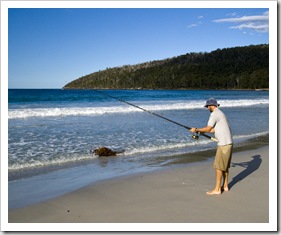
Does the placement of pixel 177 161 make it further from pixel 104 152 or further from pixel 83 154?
pixel 83 154

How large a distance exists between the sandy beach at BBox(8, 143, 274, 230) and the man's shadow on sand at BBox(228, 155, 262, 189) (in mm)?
19

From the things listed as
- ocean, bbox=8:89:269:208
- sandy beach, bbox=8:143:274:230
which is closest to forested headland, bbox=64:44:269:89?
ocean, bbox=8:89:269:208

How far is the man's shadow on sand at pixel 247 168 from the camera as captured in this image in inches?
247

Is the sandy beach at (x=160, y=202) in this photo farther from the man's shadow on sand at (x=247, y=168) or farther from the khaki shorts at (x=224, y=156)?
the khaki shorts at (x=224, y=156)

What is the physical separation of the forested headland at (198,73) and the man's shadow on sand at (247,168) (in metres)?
92.6

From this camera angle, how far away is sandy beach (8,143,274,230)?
454 cm

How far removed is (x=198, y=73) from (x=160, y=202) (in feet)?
389

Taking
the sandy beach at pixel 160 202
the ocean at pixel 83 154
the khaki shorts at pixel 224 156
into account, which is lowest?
the sandy beach at pixel 160 202

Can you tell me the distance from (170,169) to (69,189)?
94.4 inches

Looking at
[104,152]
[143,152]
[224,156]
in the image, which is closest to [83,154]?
[104,152]

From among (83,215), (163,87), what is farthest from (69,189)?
(163,87)

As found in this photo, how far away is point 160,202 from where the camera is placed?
5074mm

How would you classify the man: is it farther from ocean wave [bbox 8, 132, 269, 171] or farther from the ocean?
ocean wave [bbox 8, 132, 269, 171]

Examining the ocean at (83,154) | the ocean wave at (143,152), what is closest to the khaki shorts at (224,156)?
the ocean at (83,154)
